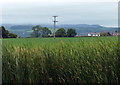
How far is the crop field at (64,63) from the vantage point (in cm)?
515

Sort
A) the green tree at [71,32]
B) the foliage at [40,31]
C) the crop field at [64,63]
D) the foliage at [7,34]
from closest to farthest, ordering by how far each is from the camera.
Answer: the crop field at [64,63], the foliage at [40,31], the green tree at [71,32], the foliage at [7,34]

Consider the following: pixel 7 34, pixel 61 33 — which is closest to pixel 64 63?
pixel 61 33

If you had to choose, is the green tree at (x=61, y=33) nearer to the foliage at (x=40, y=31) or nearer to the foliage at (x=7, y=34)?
the foliage at (x=40, y=31)

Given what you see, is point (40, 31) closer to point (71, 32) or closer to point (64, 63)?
point (71, 32)

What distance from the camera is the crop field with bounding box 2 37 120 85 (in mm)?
5152

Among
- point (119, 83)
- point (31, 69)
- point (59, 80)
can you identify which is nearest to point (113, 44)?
point (119, 83)

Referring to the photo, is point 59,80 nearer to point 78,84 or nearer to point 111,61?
point 78,84

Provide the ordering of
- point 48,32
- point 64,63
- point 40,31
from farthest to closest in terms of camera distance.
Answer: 1. point 48,32
2. point 40,31
3. point 64,63

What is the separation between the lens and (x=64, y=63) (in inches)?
207

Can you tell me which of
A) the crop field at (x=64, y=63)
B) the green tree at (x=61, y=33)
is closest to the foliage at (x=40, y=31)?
the green tree at (x=61, y=33)

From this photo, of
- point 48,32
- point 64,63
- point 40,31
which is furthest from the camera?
point 48,32

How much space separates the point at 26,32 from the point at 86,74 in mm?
1604

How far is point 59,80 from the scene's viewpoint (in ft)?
17.3


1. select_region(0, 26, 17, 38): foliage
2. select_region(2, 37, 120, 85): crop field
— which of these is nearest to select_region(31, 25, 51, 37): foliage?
select_region(2, 37, 120, 85): crop field
